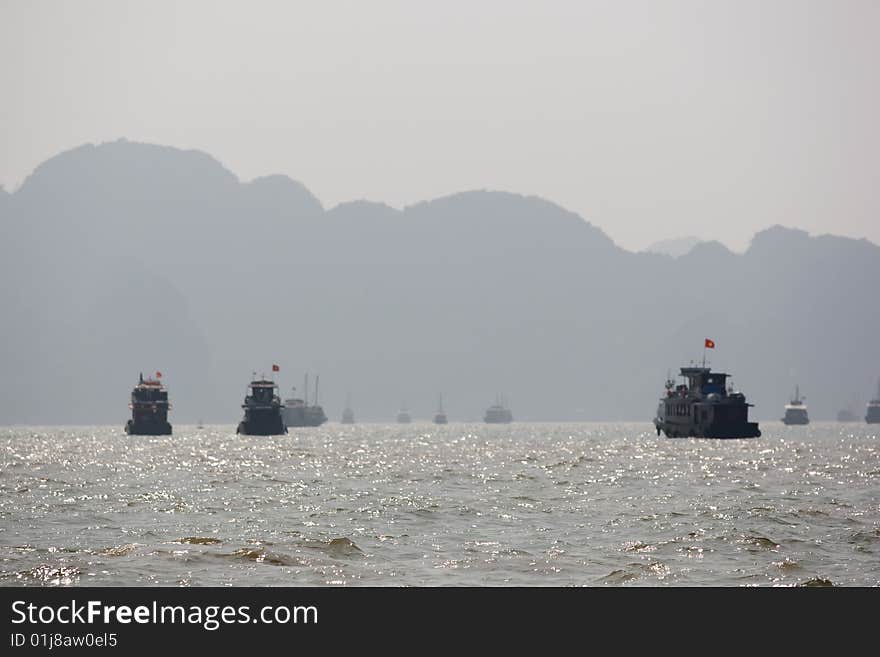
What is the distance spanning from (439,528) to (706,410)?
13606 centimetres

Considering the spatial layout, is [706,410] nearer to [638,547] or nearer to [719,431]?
[719,431]

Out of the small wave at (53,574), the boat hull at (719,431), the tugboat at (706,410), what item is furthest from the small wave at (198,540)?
the boat hull at (719,431)

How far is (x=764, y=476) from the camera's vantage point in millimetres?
83938

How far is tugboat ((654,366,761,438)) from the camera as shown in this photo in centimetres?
17625

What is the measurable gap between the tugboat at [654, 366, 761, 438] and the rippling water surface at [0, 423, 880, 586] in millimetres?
89900

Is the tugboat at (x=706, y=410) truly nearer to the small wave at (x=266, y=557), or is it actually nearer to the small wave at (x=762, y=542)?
the small wave at (x=762, y=542)

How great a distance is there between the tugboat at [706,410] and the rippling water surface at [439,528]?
89.9m

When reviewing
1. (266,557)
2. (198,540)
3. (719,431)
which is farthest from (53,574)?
(719,431)

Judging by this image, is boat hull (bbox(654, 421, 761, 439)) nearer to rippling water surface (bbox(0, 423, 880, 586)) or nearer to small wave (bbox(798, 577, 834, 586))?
rippling water surface (bbox(0, 423, 880, 586))

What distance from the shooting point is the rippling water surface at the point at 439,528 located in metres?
35.7

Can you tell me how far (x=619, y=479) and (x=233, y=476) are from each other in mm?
24676

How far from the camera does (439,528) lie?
47438 mm
